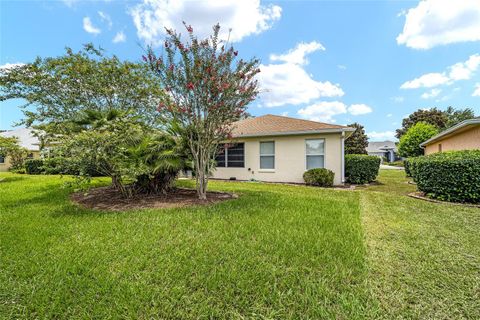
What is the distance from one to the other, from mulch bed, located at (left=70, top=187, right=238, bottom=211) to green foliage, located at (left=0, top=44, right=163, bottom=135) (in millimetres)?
2818

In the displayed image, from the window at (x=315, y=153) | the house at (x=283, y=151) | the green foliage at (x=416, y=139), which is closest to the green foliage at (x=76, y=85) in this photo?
the house at (x=283, y=151)

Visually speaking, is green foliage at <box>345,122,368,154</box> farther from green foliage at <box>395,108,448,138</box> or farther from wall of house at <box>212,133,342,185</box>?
wall of house at <box>212,133,342,185</box>

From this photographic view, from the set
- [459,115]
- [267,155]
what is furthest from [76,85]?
[459,115]

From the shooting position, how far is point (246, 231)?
157 inches

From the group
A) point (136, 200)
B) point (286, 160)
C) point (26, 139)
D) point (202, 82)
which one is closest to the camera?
point (202, 82)

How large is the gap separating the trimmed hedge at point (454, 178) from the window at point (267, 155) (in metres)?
6.58

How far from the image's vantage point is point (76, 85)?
888cm

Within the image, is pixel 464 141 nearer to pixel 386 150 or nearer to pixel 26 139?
pixel 26 139

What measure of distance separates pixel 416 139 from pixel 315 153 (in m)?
20.7

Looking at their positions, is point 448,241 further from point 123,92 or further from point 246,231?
point 123,92

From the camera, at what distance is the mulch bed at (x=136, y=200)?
19.2 feet

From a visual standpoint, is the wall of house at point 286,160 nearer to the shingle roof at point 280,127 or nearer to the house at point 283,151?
the house at point 283,151

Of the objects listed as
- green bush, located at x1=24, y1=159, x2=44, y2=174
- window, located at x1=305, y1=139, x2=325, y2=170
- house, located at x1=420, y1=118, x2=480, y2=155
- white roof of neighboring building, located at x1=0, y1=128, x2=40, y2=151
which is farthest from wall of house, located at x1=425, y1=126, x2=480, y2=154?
white roof of neighboring building, located at x1=0, y1=128, x2=40, y2=151

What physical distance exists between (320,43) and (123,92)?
10.4 meters
